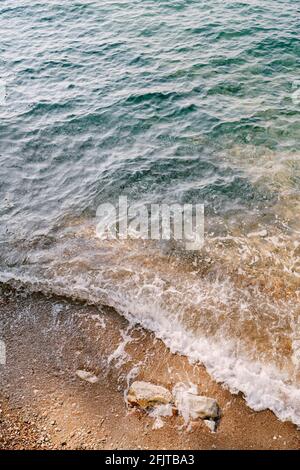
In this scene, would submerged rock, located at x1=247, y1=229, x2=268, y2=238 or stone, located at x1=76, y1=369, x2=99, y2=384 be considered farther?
submerged rock, located at x1=247, y1=229, x2=268, y2=238

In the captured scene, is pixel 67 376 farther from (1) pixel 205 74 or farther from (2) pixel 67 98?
(1) pixel 205 74

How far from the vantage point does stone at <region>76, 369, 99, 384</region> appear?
636cm

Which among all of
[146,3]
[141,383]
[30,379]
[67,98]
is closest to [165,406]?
[141,383]

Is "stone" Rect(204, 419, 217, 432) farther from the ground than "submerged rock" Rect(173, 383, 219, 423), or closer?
closer

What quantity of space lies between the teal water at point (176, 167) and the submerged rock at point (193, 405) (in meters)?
0.55
